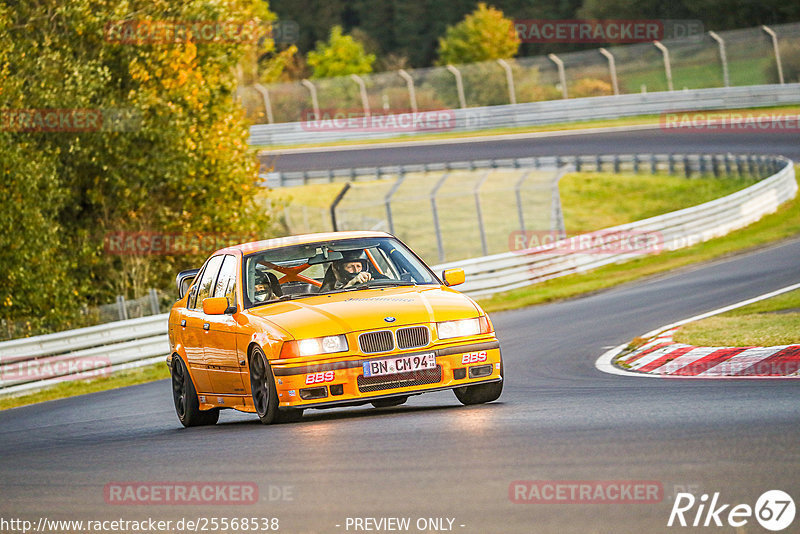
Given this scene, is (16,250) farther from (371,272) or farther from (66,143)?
(371,272)

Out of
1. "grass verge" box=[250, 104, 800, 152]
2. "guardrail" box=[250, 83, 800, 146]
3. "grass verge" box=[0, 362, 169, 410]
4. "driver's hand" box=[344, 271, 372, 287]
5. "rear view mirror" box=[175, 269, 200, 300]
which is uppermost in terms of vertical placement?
"driver's hand" box=[344, 271, 372, 287]

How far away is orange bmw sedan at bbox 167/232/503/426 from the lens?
29.5 feet

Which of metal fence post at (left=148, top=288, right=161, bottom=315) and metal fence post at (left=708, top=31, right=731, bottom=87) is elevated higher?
metal fence post at (left=708, top=31, right=731, bottom=87)

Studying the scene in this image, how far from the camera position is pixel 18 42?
25.3 metres

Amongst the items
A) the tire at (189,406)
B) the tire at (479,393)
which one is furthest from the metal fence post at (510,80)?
the tire at (479,393)

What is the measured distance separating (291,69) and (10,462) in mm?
87944

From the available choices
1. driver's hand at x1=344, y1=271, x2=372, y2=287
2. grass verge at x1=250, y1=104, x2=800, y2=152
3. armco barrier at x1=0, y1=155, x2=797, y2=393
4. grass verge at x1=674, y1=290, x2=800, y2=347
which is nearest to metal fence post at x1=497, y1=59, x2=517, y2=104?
grass verge at x1=250, y1=104, x2=800, y2=152

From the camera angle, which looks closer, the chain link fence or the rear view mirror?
the rear view mirror

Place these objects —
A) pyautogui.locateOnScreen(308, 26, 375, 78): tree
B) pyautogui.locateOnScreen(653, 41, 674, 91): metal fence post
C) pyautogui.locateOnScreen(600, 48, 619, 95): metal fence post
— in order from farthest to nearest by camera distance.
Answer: pyautogui.locateOnScreen(308, 26, 375, 78): tree, pyautogui.locateOnScreen(600, 48, 619, 95): metal fence post, pyautogui.locateOnScreen(653, 41, 674, 91): metal fence post

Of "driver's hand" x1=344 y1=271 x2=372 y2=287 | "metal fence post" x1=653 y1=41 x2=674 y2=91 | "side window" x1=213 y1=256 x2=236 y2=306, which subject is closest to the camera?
"driver's hand" x1=344 y1=271 x2=372 y2=287

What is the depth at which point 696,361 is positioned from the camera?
1212 centimetres

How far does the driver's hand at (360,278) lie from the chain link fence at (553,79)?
40.0m

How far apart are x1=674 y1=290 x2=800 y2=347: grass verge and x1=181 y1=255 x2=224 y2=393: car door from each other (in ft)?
17.8

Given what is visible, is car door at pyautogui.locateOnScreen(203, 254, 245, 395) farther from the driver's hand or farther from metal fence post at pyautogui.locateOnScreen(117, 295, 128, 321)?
metal fence post at pyautogui.locateOnScreen(117, 295, 128, 321)
